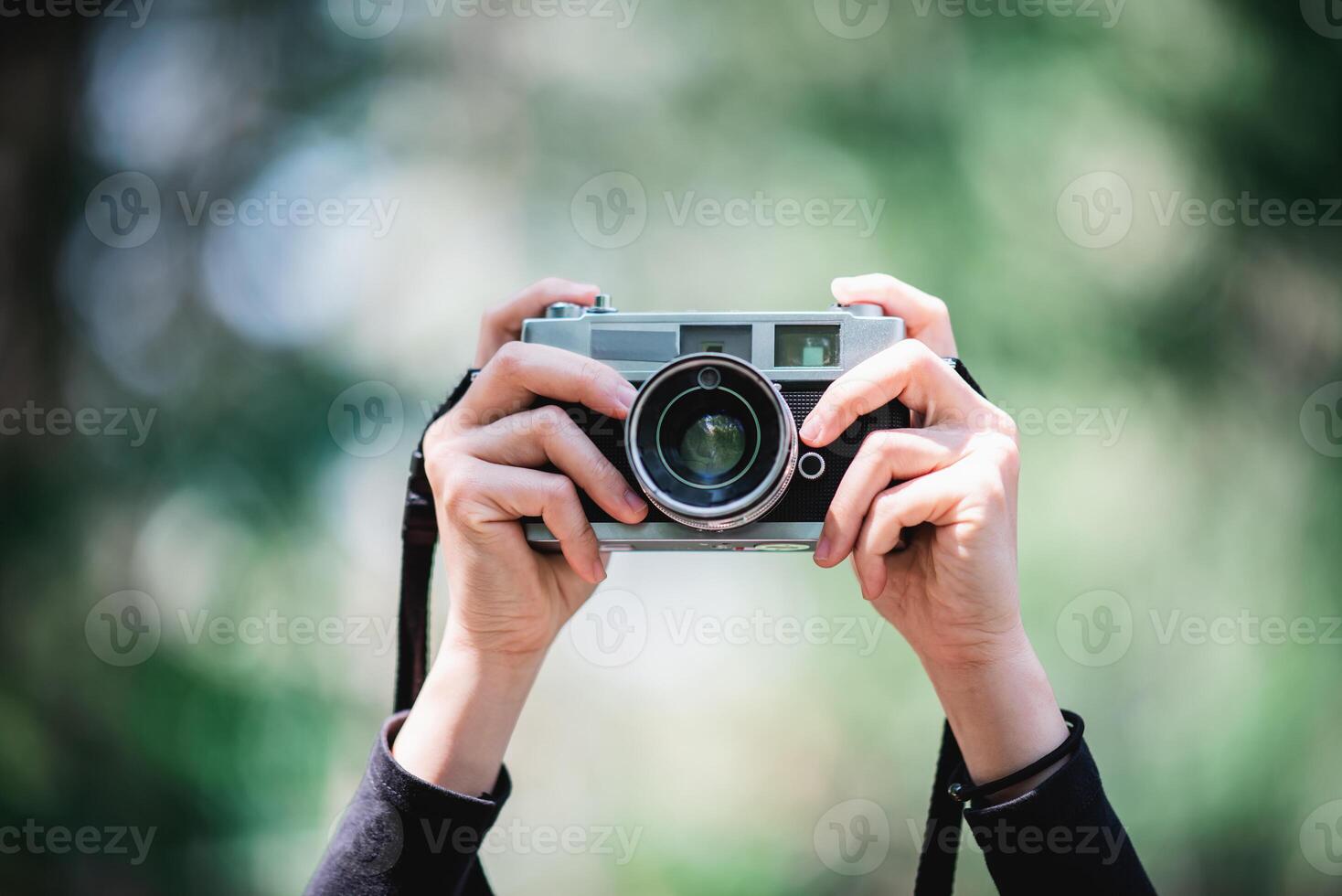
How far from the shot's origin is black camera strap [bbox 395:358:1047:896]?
1159 mm

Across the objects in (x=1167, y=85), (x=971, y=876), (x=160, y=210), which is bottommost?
(x=971, y=876)

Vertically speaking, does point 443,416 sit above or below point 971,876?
above

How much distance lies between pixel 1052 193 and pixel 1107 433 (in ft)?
2.46

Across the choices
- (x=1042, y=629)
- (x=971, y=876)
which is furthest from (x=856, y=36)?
(x=971, y=876)

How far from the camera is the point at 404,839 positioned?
1057 millimetres

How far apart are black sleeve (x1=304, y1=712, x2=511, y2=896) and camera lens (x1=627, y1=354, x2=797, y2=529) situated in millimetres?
428

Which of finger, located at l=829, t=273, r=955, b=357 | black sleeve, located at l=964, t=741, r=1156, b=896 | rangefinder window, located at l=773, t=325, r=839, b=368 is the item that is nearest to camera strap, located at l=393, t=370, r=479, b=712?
rangefinder window, located at l=773, t=325, r=839, b=368

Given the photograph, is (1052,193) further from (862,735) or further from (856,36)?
(862,735)

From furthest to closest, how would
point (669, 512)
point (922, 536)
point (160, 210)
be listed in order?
1. point (160, 210)
2. point (922, 536)
3. point (669, 512)

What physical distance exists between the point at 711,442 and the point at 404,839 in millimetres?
577

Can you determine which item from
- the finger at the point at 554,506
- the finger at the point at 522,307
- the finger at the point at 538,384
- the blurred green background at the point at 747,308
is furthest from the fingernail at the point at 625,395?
the blurred green background at the point at 747,308

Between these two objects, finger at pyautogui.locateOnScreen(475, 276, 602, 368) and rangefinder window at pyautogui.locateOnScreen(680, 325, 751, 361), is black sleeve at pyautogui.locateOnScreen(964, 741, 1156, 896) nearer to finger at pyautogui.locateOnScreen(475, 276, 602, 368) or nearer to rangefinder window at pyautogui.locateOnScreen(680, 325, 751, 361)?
rangefinder window at pyautogui.locateOnScreen(680, 325, 751, 361)

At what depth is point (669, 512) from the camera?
105cm

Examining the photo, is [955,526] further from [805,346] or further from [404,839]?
[404,839]
